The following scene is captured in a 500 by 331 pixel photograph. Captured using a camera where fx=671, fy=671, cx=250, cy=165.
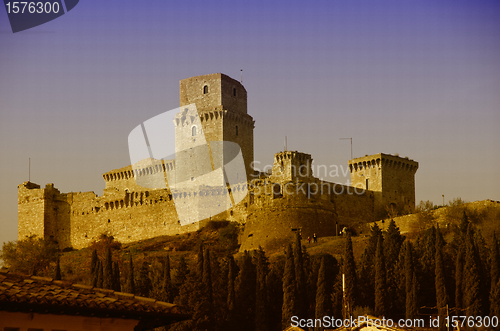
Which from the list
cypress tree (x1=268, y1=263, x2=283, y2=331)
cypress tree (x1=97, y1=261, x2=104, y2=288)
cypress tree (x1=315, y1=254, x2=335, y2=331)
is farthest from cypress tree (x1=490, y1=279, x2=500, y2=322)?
cypress tree (x1=97, y1=261, x2=104, y2=288)

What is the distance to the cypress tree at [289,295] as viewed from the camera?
98.2ft

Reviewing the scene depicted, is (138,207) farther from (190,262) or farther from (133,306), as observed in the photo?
(133,306)

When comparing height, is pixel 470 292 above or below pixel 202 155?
below

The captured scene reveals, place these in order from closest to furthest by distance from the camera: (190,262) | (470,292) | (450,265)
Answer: (470,292) < (450,265) < (190,262)

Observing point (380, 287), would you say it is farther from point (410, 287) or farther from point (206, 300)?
point (206, 300)

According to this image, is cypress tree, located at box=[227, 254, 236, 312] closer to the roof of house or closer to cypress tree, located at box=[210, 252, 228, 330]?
cypress tree, located at box=[210, 252, 228, 330]

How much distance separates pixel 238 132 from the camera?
63.2 m

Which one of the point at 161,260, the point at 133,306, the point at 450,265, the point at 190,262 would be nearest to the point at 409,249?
the point at 450,265

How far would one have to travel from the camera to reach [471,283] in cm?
2995

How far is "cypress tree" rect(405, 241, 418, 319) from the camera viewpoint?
29.4 metres

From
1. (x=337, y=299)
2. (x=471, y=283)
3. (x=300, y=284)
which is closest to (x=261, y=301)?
(x=300, y=284)

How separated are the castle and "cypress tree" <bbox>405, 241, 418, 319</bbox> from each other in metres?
13.4

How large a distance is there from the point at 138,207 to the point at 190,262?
1709cm

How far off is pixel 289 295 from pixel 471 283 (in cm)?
815
